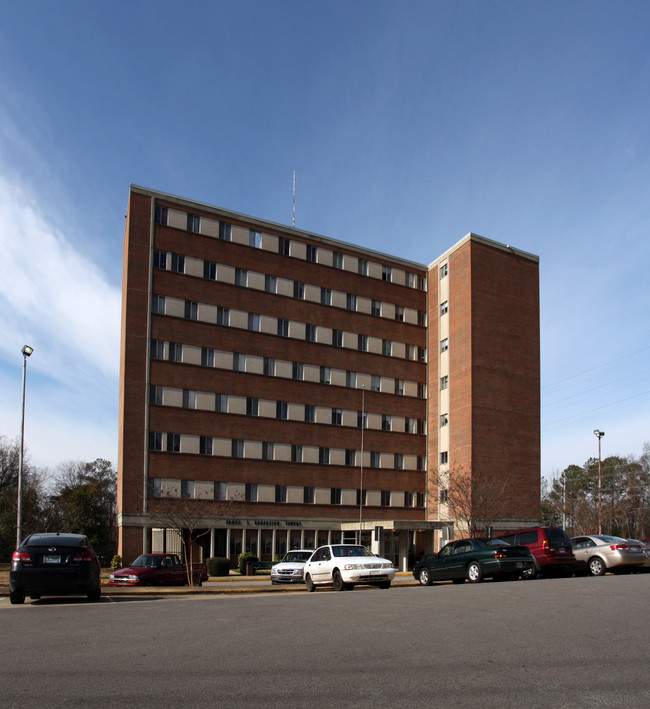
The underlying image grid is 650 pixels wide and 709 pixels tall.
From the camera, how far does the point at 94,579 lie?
16797 millimetres

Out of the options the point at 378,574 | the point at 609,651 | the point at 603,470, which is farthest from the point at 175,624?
the point at 603,470

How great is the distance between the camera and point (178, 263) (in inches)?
2083

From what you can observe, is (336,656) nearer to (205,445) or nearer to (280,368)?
(205,445)

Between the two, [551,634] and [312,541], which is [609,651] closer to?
[551,634]

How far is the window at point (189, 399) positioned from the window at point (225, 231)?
11739 millimetres

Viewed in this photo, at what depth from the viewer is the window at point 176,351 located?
51438 millimetres

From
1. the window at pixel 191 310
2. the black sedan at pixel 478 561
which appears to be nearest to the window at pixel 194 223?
the window at pixel 191 310

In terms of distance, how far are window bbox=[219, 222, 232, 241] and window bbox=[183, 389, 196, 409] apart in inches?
462

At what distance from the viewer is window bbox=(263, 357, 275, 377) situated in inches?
2164

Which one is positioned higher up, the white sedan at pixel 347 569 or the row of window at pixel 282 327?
the row of window at pixel 282 327

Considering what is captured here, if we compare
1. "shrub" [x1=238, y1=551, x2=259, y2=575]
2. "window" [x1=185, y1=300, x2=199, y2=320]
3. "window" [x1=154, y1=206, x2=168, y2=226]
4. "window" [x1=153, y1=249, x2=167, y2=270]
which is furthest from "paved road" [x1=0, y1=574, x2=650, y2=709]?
"window" [x1=154, y1=206, x2=168, y2=226]

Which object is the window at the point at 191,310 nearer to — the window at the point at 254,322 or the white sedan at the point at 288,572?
the window at the point at 254,322

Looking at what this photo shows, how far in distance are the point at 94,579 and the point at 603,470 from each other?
3610 inches

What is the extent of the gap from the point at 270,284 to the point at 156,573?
32.4 metres
